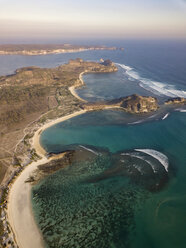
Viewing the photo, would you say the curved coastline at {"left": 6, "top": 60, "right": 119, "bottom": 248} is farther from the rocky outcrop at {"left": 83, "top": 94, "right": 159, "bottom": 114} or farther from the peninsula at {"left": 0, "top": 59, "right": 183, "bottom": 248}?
the rocky outcrop at {"left": 83, "top": 94, "right": 159, "bottom": 114}

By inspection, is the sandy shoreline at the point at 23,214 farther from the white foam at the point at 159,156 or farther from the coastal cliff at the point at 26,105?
the white foam at the point at 159,156

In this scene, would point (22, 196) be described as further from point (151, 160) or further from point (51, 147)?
point (151, 160)

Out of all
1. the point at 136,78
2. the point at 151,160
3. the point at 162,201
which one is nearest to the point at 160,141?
the point at 151,160

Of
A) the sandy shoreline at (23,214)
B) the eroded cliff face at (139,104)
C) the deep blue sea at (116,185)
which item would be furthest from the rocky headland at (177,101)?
the sandy shoreline at (23,214)

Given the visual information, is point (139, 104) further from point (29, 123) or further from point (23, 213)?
point (23, 213)

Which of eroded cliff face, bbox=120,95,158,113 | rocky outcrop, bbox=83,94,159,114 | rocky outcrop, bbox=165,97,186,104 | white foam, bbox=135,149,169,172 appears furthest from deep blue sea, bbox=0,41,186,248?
rocky outcrop, bbox=165,97,186,104

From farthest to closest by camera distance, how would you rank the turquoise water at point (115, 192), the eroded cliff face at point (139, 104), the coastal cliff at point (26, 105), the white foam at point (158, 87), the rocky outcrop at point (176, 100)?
the white foam at point (158, 87)
the rocky outcrop at point (176, 100)
the eroded cliff face at point (139, 104)
the coastal cliff at point (26, 105)
the turquoise water at point (115, 192)

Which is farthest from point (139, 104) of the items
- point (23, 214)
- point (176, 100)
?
point (23, 214)
